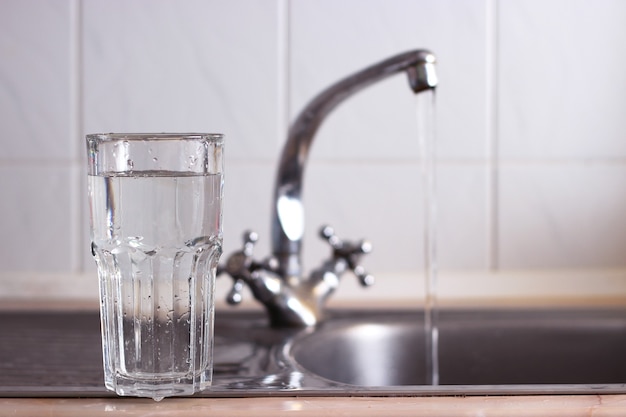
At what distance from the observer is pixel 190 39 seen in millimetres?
1240

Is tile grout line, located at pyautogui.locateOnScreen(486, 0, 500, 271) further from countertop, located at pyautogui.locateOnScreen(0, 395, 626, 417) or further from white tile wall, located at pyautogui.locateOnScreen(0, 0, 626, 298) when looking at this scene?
countertop, located at pyautogui.locateOnScreen(0, 395, 626, 417)

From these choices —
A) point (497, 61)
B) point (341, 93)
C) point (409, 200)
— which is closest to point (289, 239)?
point (341, 93)

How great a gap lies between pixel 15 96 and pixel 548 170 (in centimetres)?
72

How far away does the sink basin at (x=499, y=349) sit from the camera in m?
1.01

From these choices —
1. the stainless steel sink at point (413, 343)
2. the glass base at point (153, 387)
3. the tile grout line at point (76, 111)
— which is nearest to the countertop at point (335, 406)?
the glass base at point (153, 387)

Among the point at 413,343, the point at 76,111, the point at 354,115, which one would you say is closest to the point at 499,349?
the point at 413,343

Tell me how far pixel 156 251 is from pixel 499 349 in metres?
0.51

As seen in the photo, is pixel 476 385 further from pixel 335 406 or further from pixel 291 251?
pixel 291 251

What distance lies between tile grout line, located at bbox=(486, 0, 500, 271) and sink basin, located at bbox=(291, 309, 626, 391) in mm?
235

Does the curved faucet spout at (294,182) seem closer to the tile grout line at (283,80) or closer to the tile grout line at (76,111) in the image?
the tile grout line at (283,80)

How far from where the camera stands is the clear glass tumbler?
64 cm

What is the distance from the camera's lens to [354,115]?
1.25 meters

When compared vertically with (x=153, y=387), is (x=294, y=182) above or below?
above

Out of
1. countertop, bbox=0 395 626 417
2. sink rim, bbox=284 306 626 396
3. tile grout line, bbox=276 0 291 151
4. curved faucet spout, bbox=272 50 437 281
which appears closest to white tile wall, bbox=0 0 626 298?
tile grout line, bbox=276 0 291 151
